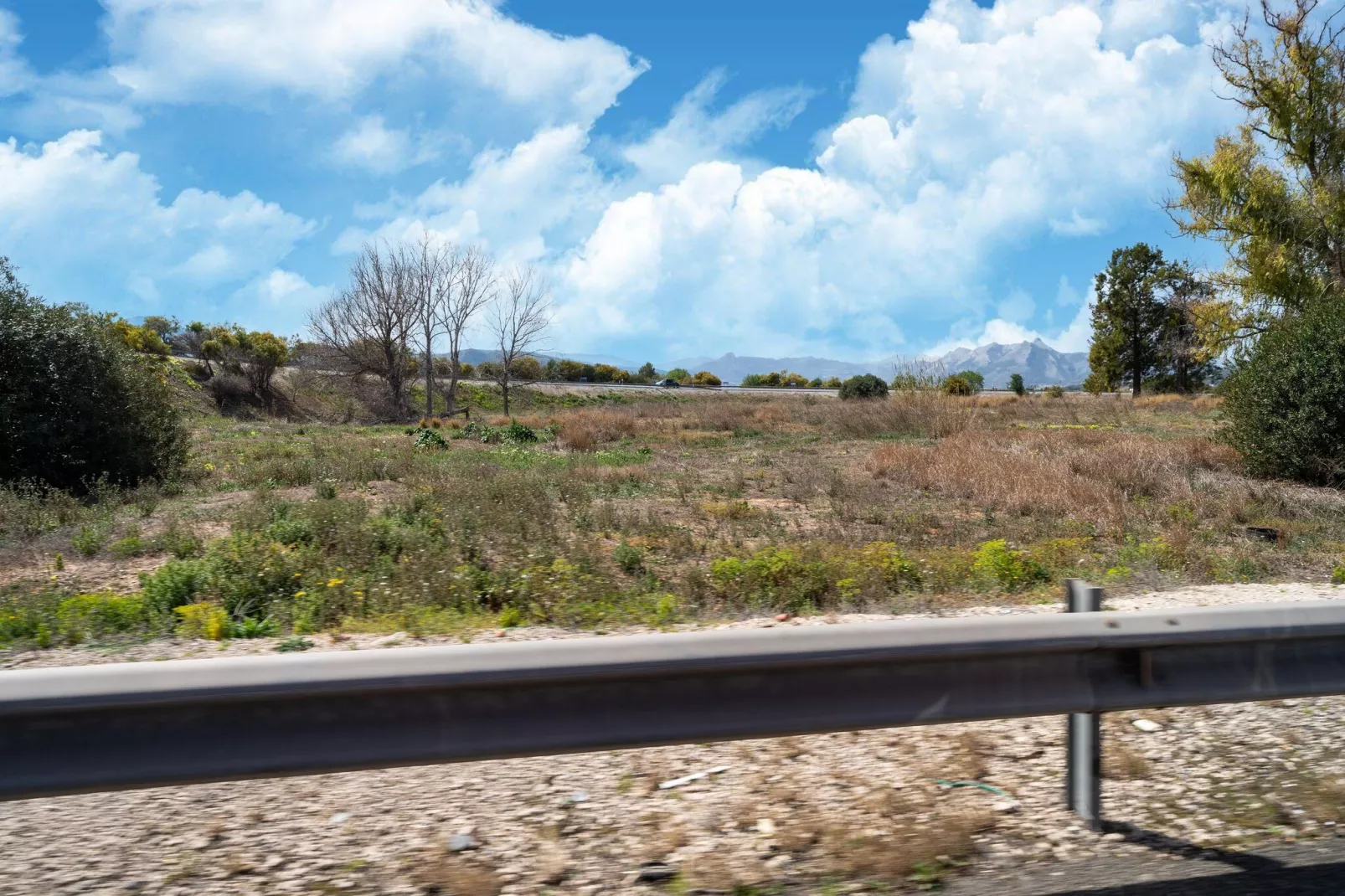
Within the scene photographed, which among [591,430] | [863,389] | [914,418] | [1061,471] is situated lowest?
[1061,471]

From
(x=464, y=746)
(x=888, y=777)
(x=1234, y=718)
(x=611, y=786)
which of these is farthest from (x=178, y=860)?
(x=1234, y=718)

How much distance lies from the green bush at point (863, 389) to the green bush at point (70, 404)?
36.0 meters

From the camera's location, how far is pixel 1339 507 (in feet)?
40.9

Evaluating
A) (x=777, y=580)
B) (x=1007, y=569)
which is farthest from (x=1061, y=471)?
(x=777, y=580)

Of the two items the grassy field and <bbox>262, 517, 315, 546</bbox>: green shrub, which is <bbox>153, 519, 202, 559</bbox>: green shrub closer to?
the grassy field

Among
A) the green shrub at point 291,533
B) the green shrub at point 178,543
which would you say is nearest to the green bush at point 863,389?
the green shrub at point 291,533

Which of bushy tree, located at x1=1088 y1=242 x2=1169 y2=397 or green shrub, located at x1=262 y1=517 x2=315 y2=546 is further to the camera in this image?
bushy tree, located at x1=1088 y1=242 x2=1169 y2=397

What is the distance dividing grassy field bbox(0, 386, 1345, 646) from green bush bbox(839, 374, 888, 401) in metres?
26.7

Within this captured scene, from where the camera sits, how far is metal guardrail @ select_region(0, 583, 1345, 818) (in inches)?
102

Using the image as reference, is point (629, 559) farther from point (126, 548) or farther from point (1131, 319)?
point (1131, 319)

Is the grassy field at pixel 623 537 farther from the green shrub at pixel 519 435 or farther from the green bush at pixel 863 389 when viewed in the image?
the green bush at pixel 863 389

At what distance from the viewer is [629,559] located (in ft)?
28.9

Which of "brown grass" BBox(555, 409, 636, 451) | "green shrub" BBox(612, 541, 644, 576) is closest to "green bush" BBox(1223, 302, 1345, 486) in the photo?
"green shrub" BBox(612, 541, 644, 576)

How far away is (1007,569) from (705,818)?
17.9 ft
